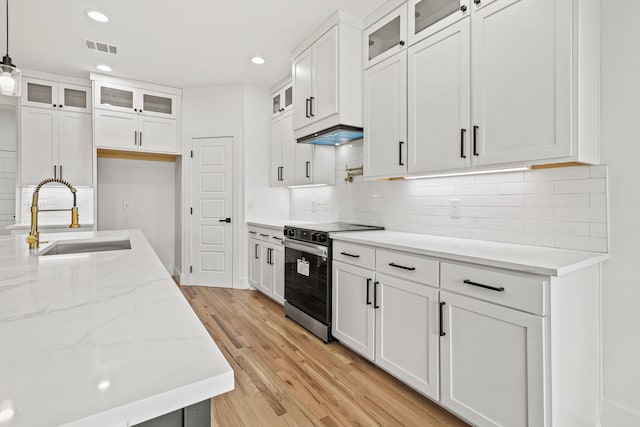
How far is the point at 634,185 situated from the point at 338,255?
1769mm

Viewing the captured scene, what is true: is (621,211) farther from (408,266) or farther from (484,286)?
(408,266)

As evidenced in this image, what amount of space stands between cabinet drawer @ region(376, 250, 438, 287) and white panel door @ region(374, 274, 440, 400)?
0.04 metres

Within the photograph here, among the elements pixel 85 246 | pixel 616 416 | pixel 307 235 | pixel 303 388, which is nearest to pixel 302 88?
pixel 307 235

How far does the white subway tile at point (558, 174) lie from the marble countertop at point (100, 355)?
6.57 feet

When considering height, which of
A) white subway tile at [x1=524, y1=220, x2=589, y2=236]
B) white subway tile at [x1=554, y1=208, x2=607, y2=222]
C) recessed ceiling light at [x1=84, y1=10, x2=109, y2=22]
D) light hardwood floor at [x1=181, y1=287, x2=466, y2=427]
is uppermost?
recessed ceiling light at [x1=84, y1=10, x2=109, y2=22]

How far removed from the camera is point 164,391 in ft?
1.52

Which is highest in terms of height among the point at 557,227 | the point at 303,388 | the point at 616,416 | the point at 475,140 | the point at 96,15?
the point at 96,15

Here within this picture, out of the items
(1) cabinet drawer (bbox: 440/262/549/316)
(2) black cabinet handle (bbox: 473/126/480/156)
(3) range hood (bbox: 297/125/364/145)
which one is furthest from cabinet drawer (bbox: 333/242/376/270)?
(3) range hood (bbox: 297/125/364/145)

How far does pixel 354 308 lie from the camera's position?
2.45 m

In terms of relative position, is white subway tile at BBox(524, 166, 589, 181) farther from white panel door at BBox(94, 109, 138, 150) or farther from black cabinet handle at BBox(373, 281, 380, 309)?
white panel door at BBox(94, 109, 138, 150)

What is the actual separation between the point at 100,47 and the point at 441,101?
3.50 meters

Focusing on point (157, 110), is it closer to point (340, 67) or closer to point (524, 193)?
point (340, 67)

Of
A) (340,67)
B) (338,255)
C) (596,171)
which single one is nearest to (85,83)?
(340,67)

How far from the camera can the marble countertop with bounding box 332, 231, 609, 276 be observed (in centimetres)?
139
